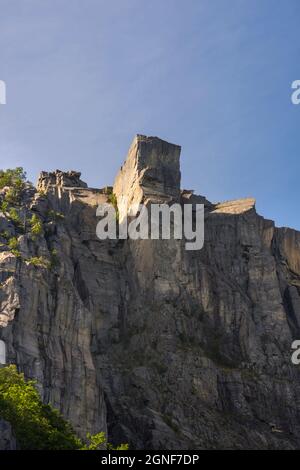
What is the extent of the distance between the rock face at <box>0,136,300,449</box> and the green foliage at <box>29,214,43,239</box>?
0.56 m

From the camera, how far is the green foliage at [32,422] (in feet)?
156

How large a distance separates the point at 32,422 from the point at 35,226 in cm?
3322

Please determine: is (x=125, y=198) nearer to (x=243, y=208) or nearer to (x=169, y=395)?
(x=243, y=208)

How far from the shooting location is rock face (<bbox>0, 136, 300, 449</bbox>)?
224ft

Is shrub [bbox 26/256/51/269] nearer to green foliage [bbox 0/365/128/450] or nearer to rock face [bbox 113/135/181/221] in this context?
rock face [bbox 113/135/181/221]

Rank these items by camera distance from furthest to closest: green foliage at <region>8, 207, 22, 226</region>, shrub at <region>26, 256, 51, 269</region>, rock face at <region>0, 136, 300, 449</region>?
green foliage at <region>8, 207, 22, 226</region> → shrub at <region>26, 256, 51, 269</region> → rock face at <region>0, 136, 300, 449</region>

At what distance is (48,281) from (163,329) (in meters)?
12.6

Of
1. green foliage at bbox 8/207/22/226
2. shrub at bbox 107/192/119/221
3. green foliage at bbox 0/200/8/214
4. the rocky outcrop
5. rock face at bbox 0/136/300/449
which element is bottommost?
the rocky outcrop

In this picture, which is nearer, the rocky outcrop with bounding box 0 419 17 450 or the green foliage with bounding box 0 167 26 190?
the rocky outcrop with bounding box 0 419 17 450

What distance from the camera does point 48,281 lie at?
73.6 m

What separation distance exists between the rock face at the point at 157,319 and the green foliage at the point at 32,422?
9.93 meters

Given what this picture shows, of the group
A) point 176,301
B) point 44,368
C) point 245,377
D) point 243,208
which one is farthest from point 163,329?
point 243,208

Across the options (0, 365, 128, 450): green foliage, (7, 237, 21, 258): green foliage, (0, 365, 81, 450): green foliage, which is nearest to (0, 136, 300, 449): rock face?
(7, 237, 21, 258): green foliage

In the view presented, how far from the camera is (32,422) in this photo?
49.3m
